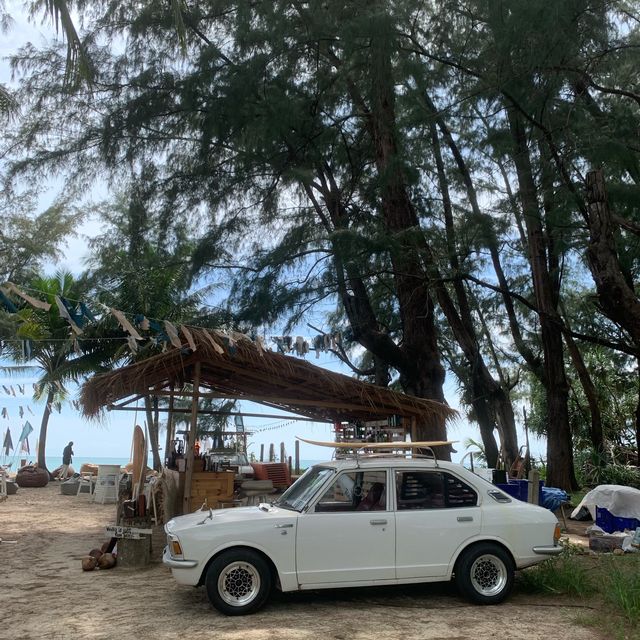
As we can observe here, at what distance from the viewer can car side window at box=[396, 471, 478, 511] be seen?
6.96 metres

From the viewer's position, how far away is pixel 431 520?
682 cm

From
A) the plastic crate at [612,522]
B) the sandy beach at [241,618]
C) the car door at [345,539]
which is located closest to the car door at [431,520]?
the car door at [345,539]

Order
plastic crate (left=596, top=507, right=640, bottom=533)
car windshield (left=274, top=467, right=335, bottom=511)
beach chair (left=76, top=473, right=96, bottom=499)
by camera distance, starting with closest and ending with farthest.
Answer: car windshield (left=274, top=467, right=335, bottom=511), plastic crate (left=596, top=507, right=640, bottom=533), beach chair (left=76, top=473, right=96, bottom=499)

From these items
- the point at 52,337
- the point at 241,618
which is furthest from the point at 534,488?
the point at 52,337

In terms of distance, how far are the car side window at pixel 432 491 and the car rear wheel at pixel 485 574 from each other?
475 mm

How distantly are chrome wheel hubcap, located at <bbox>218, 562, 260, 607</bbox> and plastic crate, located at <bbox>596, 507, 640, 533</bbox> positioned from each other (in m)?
6.50

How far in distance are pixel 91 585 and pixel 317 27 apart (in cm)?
1059

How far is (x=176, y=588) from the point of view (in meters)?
7.64

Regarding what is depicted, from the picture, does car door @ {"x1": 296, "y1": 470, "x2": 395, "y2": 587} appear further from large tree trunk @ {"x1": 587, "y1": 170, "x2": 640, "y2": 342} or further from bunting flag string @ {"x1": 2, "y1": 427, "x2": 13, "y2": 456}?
bunting flag string @ {"x1": 2, "y1": 427, "x2": 13, "y2": 456}

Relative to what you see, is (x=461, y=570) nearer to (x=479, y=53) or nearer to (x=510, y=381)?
(x=479, y=53)

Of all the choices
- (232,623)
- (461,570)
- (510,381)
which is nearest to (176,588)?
(232,623)

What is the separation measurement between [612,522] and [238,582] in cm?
669

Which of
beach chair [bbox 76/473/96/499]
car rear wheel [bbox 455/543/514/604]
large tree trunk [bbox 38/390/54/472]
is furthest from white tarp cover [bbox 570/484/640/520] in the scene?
large tree trunk [bbox 38/390/54/472]

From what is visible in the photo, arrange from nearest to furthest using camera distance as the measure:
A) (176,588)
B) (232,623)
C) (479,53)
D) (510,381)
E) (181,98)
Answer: (232,623)
(176,588)
(479,53)
(181,98)
(510,381)
